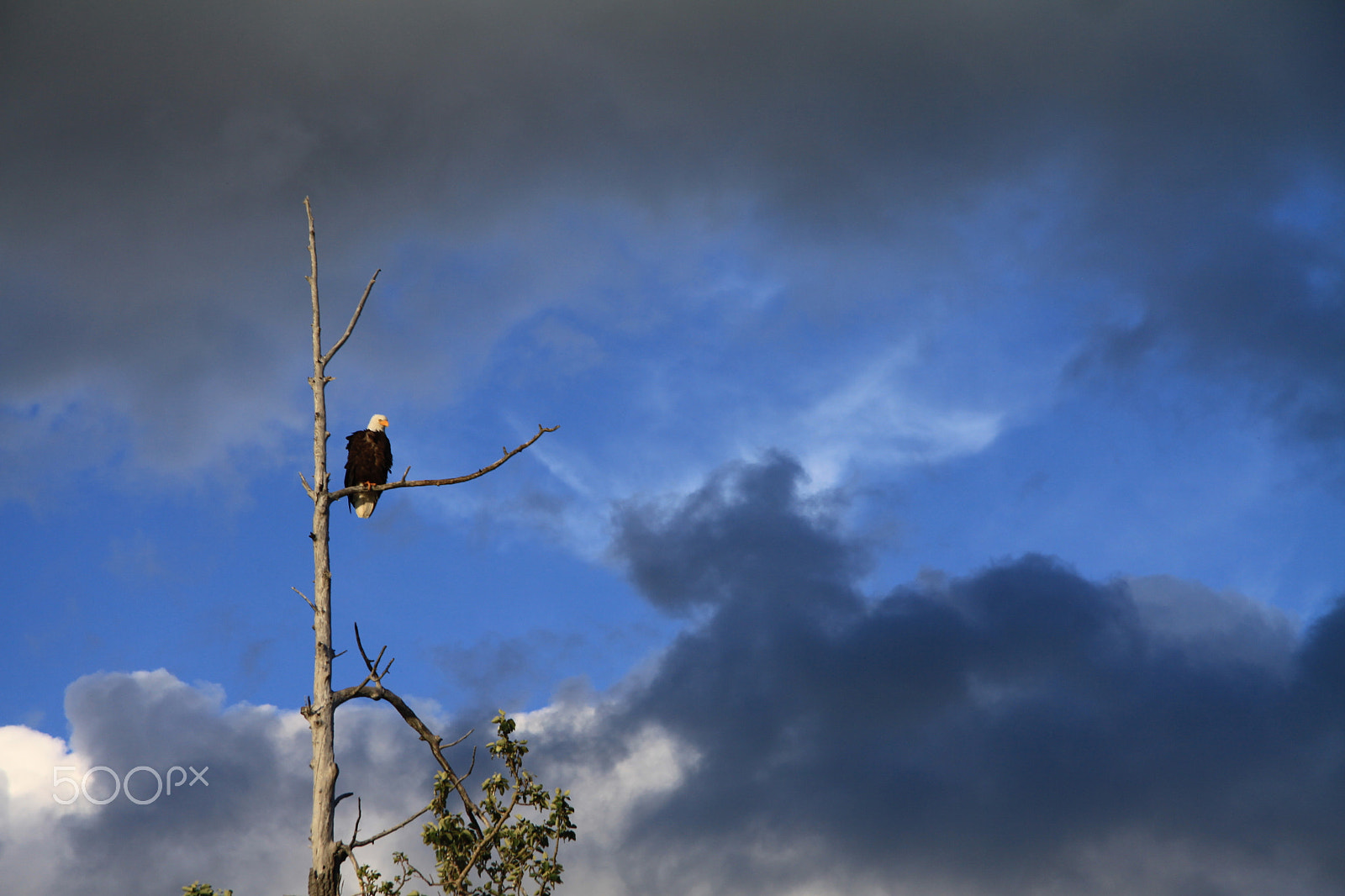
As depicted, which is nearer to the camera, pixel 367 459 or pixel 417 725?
pixel 417 725

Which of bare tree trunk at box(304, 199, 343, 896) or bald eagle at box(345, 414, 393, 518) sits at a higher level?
bald eagle at box(345, 414, 393, 518)

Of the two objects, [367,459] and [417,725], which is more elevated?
[367,459]

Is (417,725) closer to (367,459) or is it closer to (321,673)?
(321,673)

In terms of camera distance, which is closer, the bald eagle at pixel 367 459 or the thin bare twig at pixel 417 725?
the thin bare twig at pixel 417 725

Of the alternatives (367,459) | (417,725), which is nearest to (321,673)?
(417,725)

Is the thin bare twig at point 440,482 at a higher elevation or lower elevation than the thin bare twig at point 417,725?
higher

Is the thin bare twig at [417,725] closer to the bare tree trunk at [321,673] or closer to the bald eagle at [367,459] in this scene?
the bare tree trunk at [321,673]

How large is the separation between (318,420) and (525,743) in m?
4.73

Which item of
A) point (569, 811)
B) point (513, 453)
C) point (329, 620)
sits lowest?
point (569, 811)

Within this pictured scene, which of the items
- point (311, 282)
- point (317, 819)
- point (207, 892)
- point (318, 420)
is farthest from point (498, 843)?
point (311, 282)

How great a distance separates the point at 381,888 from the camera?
10.9 meters

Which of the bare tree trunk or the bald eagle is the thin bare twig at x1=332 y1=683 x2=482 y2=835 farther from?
the bald eagle

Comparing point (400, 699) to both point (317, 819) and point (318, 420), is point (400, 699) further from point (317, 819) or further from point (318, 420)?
point (318, 420)

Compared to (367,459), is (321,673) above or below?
below
